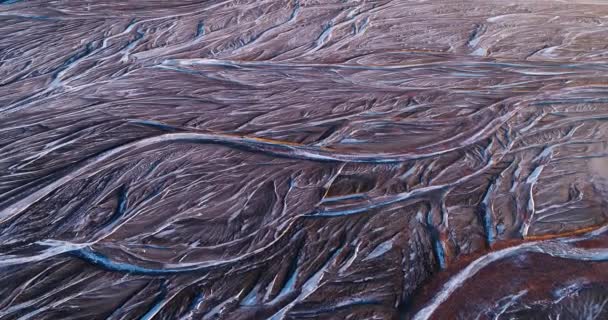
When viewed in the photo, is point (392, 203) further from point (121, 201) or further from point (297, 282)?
point (121, 201)

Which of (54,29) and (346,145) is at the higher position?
(54,29)

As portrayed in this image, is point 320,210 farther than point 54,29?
No

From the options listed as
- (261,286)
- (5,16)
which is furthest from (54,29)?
(261,286)

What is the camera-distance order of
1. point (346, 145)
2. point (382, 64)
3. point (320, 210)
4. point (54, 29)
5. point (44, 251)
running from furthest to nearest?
point (54, 29)
point (382, 64)
point (346, 145)
point (320, 210)
point (44, 251)

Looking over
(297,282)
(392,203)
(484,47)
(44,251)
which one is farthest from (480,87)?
(44,251)

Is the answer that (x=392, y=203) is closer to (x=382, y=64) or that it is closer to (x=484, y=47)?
(x=382, y=64)

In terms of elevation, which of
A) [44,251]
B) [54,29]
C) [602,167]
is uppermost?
[54,29]

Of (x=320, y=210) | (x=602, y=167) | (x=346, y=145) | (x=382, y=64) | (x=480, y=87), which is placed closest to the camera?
(x=320, y=210)
